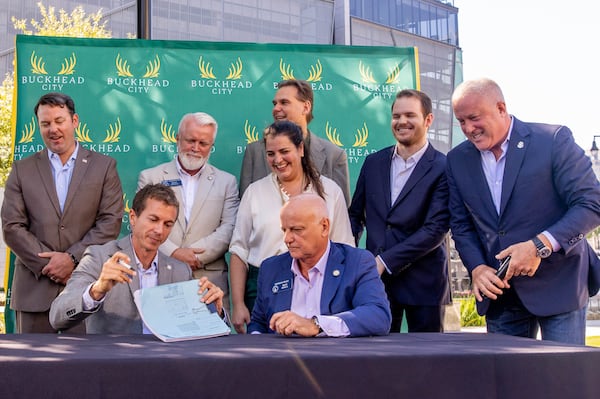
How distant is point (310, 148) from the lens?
Answer: 4480mm

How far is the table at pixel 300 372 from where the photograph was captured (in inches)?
67.7

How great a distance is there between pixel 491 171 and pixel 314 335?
1.37 metres

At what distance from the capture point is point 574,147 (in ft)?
10.4

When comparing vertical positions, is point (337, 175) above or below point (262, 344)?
above

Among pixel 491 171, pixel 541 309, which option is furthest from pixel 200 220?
pixel 541 309

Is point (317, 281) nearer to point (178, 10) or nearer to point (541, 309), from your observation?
point (541, 309)

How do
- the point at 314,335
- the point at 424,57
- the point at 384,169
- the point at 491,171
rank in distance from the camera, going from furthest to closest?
the point at 424,57 → the point at 384,169 → the point at 491,171 → the point at 314,335

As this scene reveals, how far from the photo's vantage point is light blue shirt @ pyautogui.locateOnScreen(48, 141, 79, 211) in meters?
4.26

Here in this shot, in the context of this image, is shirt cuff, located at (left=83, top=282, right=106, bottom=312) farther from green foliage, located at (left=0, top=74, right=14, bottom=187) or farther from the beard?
green foliage, located at (left=0, top=74, right=14, bottom=187)

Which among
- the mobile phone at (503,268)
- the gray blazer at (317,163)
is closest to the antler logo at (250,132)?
the gray blazer at (317,163)

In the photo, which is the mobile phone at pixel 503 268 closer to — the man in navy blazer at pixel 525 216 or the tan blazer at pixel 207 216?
the man in navy blazer at pixel 525 216

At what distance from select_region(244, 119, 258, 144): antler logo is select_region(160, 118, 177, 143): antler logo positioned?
1.87 ft

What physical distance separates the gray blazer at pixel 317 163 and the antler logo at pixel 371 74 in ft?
4.60

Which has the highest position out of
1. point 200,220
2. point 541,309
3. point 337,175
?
point 337,175
